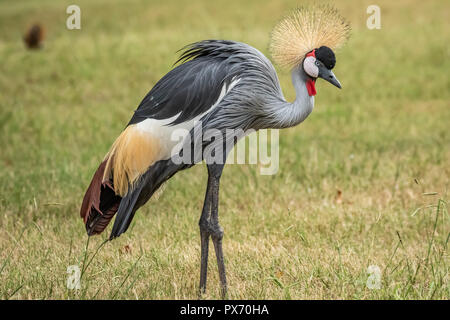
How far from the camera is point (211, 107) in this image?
12.4ft

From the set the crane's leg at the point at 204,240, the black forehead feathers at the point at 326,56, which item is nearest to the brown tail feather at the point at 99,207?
the crane's leg at the point at 204,240

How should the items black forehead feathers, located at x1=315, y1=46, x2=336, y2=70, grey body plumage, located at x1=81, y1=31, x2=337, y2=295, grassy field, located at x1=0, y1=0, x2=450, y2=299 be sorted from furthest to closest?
1. grassy field, located at x1=0, y1=0, x2=450, y2=299
2. black forehead feathers, located at x1=315, y1=46, x2=336, y2=70
3. grey body plumage, located at x1=81, y1=31, x2=337, y2=295

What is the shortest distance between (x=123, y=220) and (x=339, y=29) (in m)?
1.75

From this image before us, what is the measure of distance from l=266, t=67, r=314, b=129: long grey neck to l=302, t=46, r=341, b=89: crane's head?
5 centimetres

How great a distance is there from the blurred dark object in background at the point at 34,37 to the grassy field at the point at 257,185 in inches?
8.9

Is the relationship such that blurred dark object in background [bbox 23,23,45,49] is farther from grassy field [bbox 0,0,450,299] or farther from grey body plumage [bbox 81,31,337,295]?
grey body plumage [bbox 81,31,337,295]

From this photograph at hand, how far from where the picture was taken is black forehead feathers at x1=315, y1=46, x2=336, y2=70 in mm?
3891

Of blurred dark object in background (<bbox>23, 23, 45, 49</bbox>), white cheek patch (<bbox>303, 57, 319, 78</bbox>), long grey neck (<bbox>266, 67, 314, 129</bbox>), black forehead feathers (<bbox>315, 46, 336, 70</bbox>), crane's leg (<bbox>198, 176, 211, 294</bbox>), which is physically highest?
blurred dark object in background (<bbox>23, 23, 45, 49</bbox>)

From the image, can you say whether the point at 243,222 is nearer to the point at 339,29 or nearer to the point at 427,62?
the point at 339,29

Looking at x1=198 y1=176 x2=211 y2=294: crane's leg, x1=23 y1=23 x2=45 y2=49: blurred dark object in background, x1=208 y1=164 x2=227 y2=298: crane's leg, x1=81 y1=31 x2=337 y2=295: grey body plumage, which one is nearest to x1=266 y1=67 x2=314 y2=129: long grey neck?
x1=81 y1=31 x2=337 y2=295: grey body plumage

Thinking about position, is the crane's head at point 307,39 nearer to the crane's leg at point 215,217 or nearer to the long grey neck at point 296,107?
the long grey neck at point 296,107

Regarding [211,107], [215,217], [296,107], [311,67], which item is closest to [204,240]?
[215,217]
